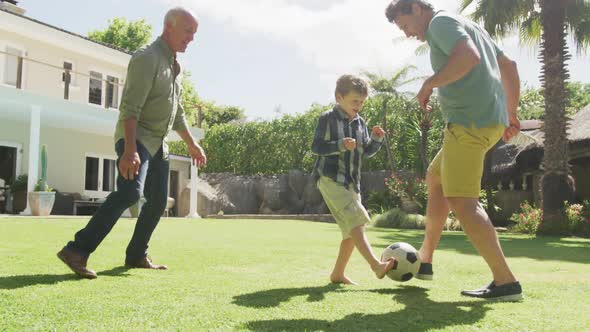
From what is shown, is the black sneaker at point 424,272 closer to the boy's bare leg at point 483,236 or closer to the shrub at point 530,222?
the boy's bare leg at point 483,236

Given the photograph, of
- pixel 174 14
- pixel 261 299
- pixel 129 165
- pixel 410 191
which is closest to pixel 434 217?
pixel 261 299

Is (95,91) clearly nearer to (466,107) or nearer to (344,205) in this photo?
(344,205)

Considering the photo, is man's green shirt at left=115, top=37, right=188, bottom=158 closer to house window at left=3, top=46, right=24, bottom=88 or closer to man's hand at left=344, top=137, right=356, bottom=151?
man's hand at left=344, top=137, right=356, bottom=151

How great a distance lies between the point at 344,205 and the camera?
3480mm

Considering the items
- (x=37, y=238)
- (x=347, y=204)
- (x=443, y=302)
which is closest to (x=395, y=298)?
(x=443, y=302)

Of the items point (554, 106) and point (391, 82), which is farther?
point (391, 82)

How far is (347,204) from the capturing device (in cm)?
347

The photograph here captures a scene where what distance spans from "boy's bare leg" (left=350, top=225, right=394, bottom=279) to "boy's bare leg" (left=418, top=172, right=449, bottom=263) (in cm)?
34

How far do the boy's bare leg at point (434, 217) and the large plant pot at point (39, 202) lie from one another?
12.0 m

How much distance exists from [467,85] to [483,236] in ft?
2.85

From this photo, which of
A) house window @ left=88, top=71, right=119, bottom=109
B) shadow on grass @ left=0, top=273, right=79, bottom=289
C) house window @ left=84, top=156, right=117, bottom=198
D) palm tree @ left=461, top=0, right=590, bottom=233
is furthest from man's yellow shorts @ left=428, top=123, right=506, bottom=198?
house window @ left=88, top=71, right=119, bottom=109

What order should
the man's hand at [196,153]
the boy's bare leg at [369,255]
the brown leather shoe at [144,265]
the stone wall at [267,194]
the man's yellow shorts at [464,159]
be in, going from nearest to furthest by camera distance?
the man's yellow shorts at [464,159]
the boy's bare leg at [369,255]
the brown leather shoe at [144,265]
the man's hand at [196,153]
the stone wall at [267,194]

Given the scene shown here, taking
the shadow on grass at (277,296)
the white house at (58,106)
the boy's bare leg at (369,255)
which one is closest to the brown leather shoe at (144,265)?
the shadow on grass at (277,296)

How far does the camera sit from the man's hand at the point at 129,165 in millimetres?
3297
